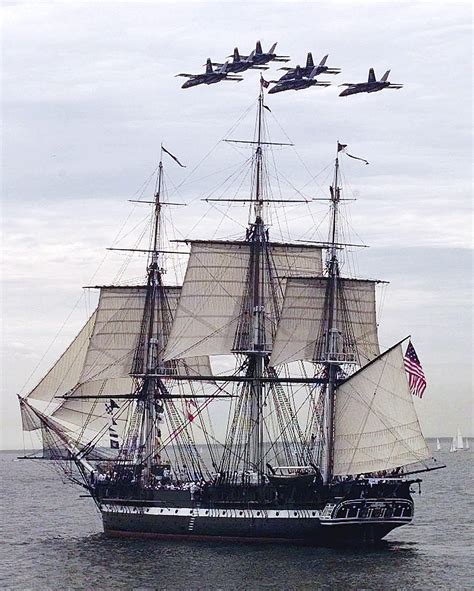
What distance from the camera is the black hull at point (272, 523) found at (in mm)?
75688

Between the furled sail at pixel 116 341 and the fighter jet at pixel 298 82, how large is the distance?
16.6 metres

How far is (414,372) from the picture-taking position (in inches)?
3007

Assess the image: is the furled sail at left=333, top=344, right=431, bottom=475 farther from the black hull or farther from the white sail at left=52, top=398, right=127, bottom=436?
the white sail at left=52, top=398, right=127, bottom=436

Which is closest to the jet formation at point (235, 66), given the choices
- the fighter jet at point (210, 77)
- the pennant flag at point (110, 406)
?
the fighter jet at point (210, 77)

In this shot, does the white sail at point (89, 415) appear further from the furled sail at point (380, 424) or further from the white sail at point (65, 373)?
the furled sail at point (380, 424)

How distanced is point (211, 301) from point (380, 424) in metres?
14.0

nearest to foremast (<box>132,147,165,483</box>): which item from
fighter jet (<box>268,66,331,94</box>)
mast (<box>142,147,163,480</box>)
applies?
mast (<box>142,147,163,480</box>)

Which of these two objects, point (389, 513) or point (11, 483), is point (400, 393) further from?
point (11, 483)

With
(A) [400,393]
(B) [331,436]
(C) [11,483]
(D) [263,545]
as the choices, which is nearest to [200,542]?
(D) [263,545]

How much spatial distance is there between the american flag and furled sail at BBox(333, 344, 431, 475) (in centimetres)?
58

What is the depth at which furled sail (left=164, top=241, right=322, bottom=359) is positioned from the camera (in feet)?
274

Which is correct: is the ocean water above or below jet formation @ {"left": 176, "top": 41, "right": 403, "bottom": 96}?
below

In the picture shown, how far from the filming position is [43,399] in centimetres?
8762

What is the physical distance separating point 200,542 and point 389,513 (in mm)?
11467
